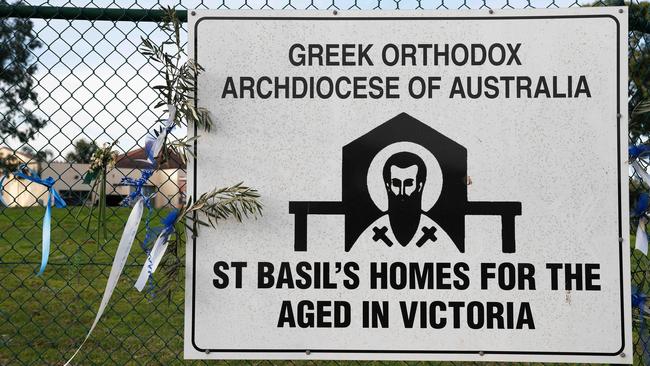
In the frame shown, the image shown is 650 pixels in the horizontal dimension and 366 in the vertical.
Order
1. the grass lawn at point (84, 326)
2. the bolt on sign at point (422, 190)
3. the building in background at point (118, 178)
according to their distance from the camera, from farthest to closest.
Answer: the grass lawn at point (84, 326) < the building in background at point (118, 178) < the bolt on sign at point (422, 190)

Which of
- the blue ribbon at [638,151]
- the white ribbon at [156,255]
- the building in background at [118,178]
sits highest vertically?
the blue ribbon at [638,151]

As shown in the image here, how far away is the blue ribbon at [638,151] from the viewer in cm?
229

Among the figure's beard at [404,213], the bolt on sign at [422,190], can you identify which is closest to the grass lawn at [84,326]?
the bolt on sign at [422,190]

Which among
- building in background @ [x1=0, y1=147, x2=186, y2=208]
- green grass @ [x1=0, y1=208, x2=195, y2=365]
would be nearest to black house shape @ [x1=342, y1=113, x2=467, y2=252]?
building in background @ [x1=0, y1=147, x2=186, y2=208]

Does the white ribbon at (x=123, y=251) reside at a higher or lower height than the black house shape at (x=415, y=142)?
lower

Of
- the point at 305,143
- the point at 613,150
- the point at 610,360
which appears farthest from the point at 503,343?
the point at 305,143

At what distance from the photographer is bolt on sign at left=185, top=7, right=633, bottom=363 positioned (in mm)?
2230

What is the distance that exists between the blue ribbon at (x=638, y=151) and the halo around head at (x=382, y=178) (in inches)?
28.7

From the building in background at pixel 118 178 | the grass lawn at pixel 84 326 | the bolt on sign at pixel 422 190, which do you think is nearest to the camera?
the bolt on sign at pixel 422 190

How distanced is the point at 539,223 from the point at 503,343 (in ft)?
1.49

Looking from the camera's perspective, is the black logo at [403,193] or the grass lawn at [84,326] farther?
the grass lawn at [84,326]

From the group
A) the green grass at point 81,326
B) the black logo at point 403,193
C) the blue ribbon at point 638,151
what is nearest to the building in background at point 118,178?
the green grass at point 81,326

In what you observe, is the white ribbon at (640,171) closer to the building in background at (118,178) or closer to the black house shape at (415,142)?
the black house shape at (415,142)

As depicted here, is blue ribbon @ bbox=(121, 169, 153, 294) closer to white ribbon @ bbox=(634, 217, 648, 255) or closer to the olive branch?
the olive branch
